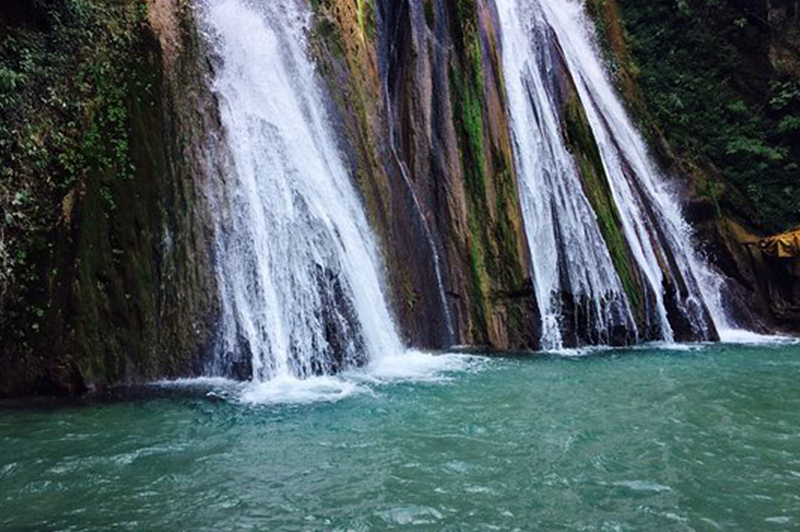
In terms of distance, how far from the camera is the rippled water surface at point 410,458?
14.5 feet

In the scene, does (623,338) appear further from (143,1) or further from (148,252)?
(143,1)

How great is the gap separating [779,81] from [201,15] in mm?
16956

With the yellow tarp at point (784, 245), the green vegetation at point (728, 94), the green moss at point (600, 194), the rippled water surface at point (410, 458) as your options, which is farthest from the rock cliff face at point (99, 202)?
the green vegetation at point (728, 94)

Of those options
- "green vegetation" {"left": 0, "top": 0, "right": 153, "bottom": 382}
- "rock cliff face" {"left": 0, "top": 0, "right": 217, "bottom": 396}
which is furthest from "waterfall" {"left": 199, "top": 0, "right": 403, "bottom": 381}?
"green vegetation" {"left": 0, "top": 0, "right": 153, "bottom": 382}

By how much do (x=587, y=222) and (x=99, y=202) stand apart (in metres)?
9.48

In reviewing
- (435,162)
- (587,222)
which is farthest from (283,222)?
(587,222)

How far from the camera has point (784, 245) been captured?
53.9 ft

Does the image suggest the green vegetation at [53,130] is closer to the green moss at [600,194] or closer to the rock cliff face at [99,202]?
the rock cliff face at [99,202]

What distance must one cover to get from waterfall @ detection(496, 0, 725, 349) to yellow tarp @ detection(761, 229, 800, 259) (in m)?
1.67

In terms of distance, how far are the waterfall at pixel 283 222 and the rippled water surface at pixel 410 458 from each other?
0.94m

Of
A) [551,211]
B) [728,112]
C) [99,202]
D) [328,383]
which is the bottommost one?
[328,383]

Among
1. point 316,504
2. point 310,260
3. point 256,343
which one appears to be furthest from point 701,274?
point 316,504

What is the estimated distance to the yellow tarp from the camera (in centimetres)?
1638

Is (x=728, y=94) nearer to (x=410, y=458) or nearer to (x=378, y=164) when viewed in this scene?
(x=378, y=164)
